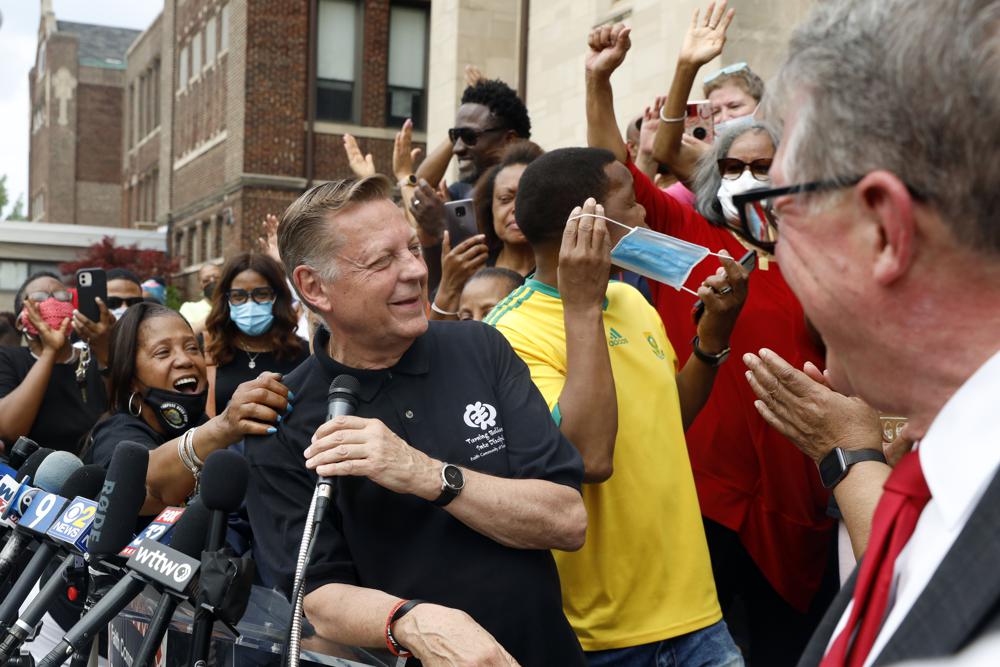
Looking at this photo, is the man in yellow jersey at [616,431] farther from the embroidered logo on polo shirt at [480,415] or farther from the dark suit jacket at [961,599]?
the dark suit jacket at [961,599]

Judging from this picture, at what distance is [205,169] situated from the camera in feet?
102

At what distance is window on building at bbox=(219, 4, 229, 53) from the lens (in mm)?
29250

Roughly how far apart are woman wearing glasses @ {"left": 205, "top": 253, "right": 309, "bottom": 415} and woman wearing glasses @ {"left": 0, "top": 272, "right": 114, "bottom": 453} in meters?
0.83

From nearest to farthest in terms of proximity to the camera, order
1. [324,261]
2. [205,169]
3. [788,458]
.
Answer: [324,261] → [788,458] → [205,169]

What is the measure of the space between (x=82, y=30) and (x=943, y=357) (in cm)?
6823

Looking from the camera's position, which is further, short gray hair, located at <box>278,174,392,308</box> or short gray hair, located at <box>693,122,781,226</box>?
short gray hair, located at <box>693,122,781,226</box>

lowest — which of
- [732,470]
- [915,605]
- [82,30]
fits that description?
[732,470]

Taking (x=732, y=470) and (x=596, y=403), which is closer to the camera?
(x=596, y=403)

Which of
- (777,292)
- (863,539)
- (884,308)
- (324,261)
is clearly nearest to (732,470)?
(777,292)

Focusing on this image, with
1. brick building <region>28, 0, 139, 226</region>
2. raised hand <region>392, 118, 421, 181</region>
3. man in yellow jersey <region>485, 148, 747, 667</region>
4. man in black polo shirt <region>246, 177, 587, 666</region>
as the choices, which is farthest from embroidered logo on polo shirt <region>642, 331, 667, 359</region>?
brick building <region>28, 0, 139, 226</region>

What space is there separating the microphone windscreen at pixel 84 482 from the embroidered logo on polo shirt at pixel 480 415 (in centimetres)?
112

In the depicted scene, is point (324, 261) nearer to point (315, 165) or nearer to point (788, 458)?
point (788, 458)

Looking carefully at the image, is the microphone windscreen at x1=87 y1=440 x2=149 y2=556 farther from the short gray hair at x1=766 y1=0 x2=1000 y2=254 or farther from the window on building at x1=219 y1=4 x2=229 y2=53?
the window on building at x1=219 y1=4 x2=229 y2=53

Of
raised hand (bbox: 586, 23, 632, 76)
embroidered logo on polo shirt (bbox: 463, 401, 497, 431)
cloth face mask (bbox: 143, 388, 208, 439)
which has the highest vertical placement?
raised hand (bbox: 586, 23, 632, 76)
